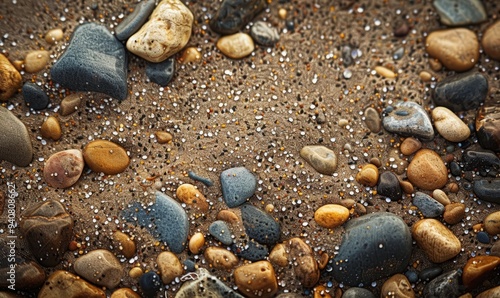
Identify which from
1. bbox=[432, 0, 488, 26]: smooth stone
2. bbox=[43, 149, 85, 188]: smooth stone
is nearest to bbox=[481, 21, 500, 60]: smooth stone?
bbox=[432, 0, 488, 26]: smooth stone

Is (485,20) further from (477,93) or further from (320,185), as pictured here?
(320,185)

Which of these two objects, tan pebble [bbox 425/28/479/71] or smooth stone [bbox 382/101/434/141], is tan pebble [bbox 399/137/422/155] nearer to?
smooth stone [bbox 382/101/434/141]

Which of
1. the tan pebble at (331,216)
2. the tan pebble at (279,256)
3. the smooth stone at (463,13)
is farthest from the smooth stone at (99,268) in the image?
the smooth stone at (463,13)

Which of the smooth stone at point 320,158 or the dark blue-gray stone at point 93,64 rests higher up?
the dark blue-gray stone at point 93,64

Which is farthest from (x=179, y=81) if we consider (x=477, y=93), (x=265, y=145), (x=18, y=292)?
(x=477, y=93)

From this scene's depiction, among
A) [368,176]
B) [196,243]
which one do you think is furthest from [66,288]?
[368,176]

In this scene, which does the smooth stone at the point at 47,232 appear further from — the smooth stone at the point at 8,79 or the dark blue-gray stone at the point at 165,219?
the smooth stone at the point at 8,79
